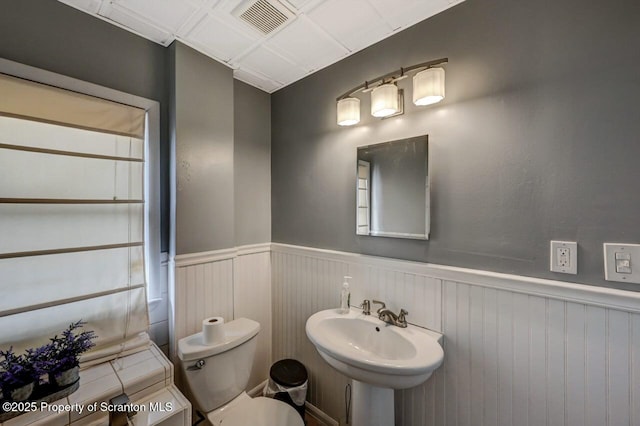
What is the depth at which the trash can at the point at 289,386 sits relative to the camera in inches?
60.0

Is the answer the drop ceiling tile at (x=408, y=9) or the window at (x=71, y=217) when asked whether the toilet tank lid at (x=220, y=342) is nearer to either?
the window at (x=71, y=217)

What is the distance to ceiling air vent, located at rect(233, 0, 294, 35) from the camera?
1.18 m

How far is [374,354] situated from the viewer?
1.28 m

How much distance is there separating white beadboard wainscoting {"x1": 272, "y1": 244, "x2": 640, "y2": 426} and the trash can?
58 centimetres

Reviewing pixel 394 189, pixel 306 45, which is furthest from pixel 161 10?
pixel 394 189

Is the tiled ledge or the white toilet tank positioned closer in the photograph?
the tiled ledge

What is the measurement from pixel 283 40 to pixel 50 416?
6.44 ft

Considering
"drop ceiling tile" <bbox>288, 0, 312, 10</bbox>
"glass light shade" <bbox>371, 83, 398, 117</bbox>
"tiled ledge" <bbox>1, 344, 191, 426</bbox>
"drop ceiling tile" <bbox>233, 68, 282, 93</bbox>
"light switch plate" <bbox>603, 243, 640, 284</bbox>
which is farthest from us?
"drop ceiling tile" <bbox>233, 68, 282, 93</bbox>

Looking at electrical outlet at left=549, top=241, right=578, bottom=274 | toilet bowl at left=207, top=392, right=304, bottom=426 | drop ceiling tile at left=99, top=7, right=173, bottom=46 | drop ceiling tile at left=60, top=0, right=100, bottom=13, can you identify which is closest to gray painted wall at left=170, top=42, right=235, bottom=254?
drop ceiling tile at left=99, top=7, right=173, bottom=46

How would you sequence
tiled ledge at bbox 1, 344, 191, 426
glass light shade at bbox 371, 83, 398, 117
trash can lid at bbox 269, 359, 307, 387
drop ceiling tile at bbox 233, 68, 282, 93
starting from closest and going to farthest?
tiled ledge at bbox 1, 344, 191, 426, glass light shade at bbox 371, 83, 398, 117, trash can lid at bbox 269, 359, 307, 387, drop ceiling tile at bbox 233, 68, 282, 93

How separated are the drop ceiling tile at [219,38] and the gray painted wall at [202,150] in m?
0.09

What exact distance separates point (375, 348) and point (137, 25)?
2.11 m

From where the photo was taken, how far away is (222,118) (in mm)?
1654

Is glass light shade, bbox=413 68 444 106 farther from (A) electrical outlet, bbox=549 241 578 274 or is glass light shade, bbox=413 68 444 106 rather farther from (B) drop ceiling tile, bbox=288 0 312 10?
(A) electrical outlet, bbox=549 241 578 274
